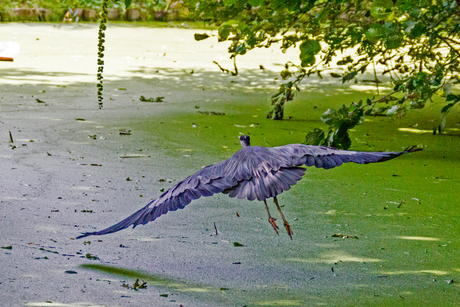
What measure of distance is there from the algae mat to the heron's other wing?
22.2 inches

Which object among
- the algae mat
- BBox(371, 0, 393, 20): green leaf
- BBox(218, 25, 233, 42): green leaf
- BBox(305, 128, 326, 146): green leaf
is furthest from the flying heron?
BBox(218, 25, 233, 42): green leaf

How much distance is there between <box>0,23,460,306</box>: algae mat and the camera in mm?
2207

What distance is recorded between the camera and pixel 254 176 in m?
1.83

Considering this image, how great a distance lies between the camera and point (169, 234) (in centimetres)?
273

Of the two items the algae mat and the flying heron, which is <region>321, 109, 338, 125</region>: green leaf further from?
the flying heron

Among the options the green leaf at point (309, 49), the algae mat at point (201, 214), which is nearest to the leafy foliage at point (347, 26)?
the green leaf at point (309, 49)

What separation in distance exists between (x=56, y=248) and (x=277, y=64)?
6.90m

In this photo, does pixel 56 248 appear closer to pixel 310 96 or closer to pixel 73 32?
pixel 310 96

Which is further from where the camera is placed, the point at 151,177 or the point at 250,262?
the point at 151,177

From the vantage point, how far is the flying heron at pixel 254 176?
178cm

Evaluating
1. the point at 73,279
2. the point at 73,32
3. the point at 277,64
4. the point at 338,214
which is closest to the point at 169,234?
the point at 73,279

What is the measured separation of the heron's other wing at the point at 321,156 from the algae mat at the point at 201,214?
563 mm

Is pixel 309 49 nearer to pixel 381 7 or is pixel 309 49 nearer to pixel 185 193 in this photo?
pixel 381 7

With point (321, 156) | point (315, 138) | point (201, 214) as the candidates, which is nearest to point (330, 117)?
point (315, 138)
